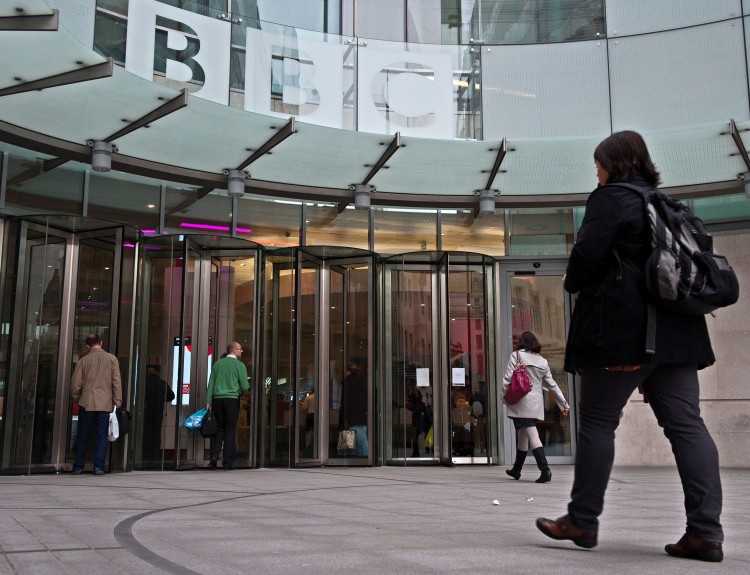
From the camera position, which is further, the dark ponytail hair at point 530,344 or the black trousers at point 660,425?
the dark ponytail hair at point 530,344

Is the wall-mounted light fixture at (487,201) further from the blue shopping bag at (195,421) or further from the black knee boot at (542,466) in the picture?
the blue shopping bag at (195,421)

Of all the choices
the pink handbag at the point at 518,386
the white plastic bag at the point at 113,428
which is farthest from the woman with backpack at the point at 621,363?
the white plastic bag at the point at 113,428

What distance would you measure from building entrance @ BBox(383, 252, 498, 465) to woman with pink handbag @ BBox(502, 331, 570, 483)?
321cm

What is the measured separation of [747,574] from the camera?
9.65ft

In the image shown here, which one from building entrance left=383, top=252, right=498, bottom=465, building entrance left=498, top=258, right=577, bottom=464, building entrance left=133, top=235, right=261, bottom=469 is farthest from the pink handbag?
building entrance left=133, top=235, right=261, bottom=469

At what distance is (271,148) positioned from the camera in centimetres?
1040

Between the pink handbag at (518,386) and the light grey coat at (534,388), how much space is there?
6 centimetres

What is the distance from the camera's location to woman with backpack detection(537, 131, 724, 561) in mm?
3355

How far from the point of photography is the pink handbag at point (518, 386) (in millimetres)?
8695

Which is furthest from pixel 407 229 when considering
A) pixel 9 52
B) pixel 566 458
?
pixel 9 52

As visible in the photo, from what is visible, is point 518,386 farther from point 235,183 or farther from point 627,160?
point 627,160

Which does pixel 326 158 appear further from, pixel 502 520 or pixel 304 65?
pixel 502 520

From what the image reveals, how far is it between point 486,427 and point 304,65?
582 cm

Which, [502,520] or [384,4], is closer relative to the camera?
[502,520]
